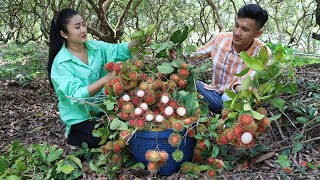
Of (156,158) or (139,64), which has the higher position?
(139,64)

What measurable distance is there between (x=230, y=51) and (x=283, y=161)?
91 cm

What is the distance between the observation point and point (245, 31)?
7.02 feet

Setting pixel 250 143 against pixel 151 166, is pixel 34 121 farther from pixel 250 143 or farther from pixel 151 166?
pixel 250 143

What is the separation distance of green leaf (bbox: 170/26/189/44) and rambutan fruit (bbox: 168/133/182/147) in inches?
23.6

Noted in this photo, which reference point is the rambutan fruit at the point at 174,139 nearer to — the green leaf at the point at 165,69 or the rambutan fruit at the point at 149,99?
the rambutan fruit at the point at 149,99

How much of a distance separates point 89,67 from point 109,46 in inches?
9.4

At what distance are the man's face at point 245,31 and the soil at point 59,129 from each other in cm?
51

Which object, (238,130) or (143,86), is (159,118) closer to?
(143,86)

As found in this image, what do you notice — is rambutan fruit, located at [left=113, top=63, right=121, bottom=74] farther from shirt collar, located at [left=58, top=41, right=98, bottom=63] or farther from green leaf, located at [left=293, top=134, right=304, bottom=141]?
green leaf, located at [left=293, top=134, right=304, bottom=141]

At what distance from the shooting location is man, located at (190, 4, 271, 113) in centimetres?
212

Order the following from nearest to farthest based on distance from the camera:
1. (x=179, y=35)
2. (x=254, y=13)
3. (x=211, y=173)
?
1. (x=211, y=173)
2. (x=179, y=35)
3. (x=254, y=13)

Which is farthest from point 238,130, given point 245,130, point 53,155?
point 53,155

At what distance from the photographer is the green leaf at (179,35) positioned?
6.35 ft

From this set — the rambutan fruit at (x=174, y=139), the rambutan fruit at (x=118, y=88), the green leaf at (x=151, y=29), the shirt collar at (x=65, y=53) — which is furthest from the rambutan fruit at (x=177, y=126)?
the shirt collar at (x=65, y=53)
